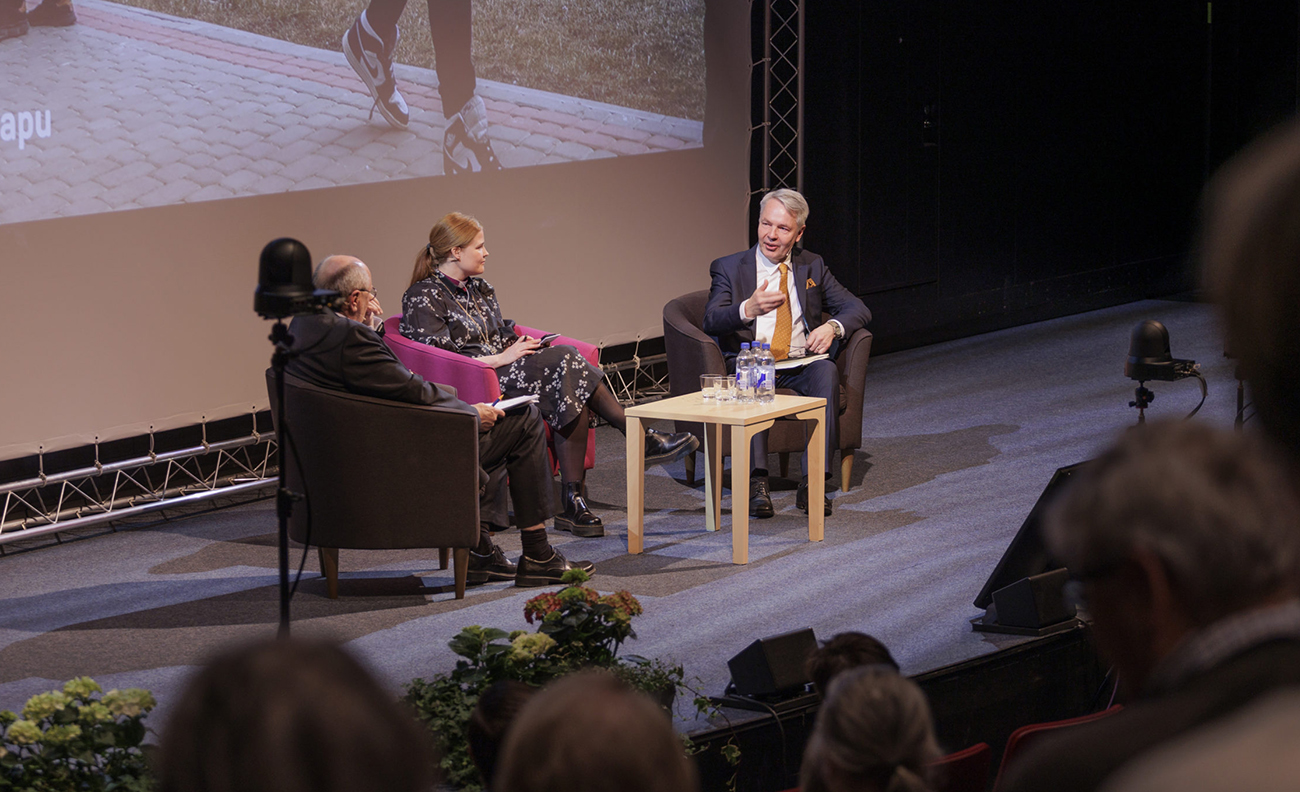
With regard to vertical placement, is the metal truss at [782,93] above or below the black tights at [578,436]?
above

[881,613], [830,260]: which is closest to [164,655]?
[881,613]

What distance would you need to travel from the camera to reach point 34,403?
4.68 m

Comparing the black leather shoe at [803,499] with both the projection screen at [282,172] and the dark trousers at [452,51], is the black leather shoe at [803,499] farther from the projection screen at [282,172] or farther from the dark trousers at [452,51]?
the dark trousers at [452,51]

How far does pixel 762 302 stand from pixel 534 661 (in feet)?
8.57

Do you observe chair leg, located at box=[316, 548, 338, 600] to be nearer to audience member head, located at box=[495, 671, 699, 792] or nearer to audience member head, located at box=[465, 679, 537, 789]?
audience member head, located at box=[465, 679, 537, 789]

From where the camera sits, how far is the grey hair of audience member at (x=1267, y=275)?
0.64 m

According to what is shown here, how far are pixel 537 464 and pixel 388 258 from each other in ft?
5.83

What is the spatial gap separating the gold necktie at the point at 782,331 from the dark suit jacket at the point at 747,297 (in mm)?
71

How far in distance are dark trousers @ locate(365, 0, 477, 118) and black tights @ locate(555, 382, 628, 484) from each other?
69.4 inches

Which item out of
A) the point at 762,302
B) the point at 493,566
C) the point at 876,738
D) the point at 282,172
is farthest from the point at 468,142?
the point at 876,738

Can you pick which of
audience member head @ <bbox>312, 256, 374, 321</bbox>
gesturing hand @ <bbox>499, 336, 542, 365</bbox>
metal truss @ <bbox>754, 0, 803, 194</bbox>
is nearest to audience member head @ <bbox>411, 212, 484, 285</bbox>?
gesturing hand @ <bbox>499, 336, 542, 365</bbox>

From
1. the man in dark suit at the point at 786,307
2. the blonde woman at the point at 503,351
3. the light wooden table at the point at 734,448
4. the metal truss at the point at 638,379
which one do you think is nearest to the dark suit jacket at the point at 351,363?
the blonde woman at the point at 503,351

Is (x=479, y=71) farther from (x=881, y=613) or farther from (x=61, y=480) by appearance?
(x=881, y=613)

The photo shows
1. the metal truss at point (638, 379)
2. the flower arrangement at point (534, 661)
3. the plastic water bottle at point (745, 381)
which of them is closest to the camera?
the flower arrangement at point (534, 661)
